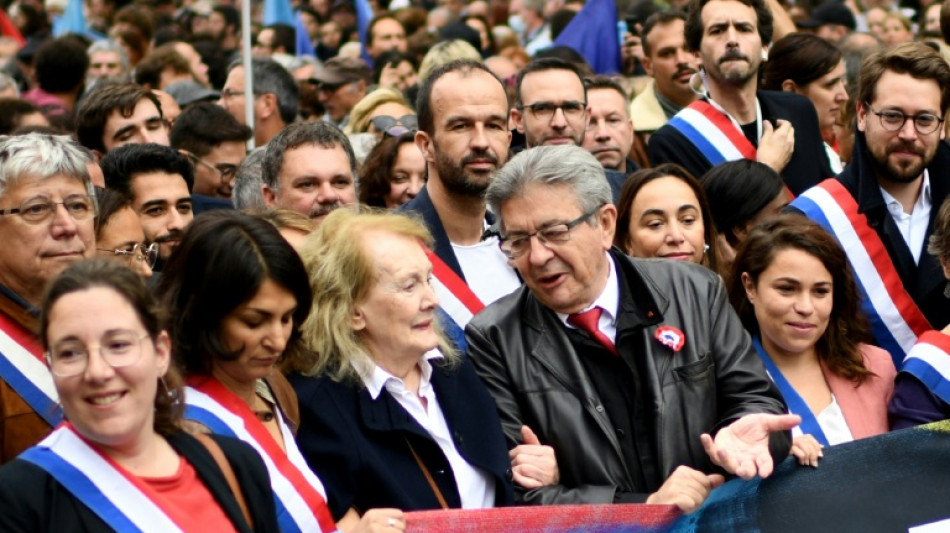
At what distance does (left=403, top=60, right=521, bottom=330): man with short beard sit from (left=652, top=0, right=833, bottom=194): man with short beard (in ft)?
4.50

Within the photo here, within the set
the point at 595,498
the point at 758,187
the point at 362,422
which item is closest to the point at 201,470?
the point at 362,422

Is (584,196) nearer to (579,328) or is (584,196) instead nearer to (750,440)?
(579,328)

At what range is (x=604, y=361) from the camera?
15.8 ft

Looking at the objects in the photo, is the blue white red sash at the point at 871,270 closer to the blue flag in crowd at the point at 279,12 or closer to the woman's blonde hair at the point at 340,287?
the woman's blonde hair at the point at 340,287

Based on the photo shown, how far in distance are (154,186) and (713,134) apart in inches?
107

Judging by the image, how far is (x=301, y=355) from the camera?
448cm

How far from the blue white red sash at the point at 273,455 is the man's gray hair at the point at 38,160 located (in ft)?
3.35

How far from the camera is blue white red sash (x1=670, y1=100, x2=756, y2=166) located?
7289 millimetres

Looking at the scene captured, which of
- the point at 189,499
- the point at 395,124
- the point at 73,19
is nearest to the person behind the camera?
the point at 189,499

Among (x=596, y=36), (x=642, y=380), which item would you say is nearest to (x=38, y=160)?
(x=642, y=380)

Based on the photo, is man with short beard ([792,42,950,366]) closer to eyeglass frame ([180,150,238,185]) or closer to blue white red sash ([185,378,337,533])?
blue white red sash ([185,378,337,533])

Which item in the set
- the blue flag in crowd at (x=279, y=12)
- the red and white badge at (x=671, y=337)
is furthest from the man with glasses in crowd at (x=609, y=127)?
the blue flag in crowd at (x=279, y=12)

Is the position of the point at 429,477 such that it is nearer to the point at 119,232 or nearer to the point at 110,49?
the point at 119,232

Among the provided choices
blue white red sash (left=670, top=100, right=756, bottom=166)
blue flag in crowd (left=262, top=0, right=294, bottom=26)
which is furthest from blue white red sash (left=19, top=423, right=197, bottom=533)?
blue flag in crowd (left=262, top=0, right=294, bottom=26)
